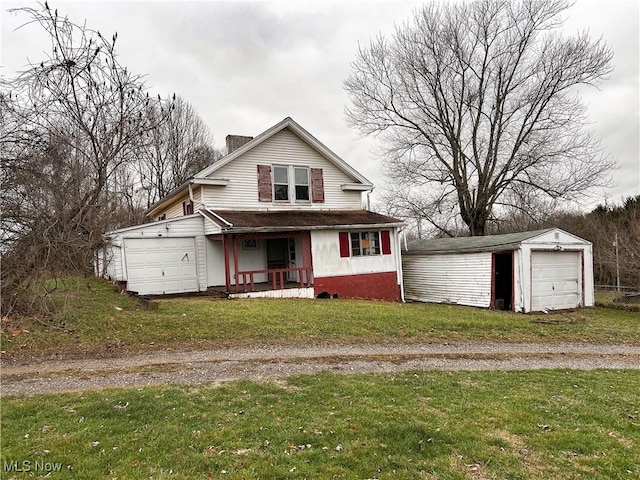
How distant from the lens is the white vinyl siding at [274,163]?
18.0 metres

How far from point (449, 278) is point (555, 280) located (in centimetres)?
446

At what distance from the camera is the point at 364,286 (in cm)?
→ 1895

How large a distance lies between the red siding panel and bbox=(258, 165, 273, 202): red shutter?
443cm

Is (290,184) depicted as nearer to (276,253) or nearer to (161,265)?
(276,253)

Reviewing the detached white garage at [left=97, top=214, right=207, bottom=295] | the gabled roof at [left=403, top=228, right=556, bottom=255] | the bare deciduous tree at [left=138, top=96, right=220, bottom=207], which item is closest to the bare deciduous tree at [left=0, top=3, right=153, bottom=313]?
the detached white garage at [left=97, top=214, right=207, bottom=295]

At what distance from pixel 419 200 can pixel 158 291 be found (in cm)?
1905

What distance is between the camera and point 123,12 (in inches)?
333

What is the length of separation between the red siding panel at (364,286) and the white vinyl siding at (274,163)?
3850mm

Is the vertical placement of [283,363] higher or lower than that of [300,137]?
lower

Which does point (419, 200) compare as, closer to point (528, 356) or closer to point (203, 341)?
point (528, 356)

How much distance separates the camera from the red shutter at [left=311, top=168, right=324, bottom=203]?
1991 cm

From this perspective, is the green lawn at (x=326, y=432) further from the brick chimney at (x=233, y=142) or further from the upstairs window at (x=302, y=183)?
the brick chimney at (x=233, y=142)

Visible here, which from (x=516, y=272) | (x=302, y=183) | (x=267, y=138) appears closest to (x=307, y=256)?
(x=302, y=183)

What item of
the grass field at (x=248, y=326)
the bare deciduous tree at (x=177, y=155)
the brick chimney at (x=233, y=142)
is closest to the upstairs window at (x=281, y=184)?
the brick chimney at (x=233, y=142)
